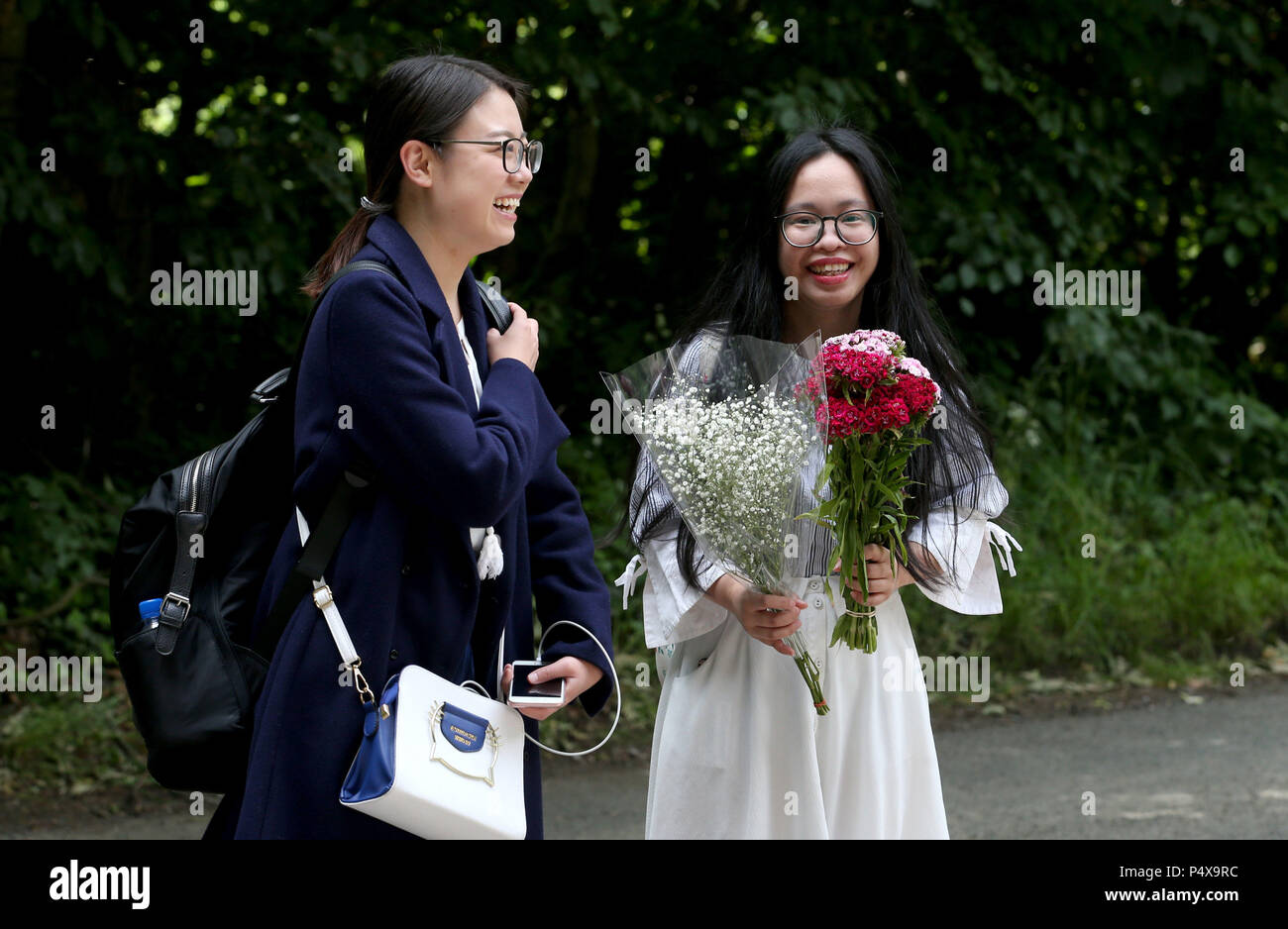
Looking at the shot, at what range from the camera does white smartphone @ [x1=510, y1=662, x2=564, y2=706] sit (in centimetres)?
230

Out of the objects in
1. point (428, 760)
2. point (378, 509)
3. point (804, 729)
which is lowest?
point (804, 729)

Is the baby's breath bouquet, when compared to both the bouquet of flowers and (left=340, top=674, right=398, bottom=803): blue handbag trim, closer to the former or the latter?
the bouquet of flowers

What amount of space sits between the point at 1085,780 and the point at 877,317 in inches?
129

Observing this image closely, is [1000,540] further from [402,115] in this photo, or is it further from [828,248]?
[402,115]

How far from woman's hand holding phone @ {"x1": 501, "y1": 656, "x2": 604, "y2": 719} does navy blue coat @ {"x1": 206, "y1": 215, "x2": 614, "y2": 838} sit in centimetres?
9

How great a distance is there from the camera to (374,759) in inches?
83.0

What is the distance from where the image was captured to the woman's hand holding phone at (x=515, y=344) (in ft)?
7.96

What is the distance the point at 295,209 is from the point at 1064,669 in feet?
13.9

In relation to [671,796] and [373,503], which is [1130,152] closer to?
[671,796]

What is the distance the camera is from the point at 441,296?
2355 mm

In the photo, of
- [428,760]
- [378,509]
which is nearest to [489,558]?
[378,509]

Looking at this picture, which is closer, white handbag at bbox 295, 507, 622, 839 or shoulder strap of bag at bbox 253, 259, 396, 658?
white handbag at bbox 295, 507, 622, 839

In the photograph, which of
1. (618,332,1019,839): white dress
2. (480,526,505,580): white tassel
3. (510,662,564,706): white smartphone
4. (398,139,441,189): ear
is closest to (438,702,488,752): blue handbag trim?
(510,662,564,706): white smartphone

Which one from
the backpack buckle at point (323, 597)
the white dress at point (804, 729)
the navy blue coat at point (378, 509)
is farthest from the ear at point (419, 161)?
the white dress at point (804, 729)
